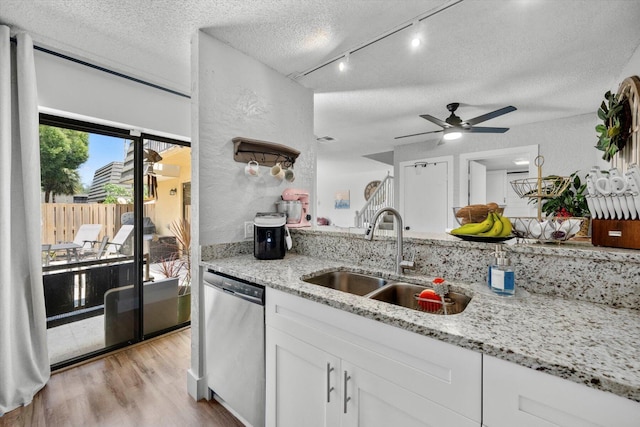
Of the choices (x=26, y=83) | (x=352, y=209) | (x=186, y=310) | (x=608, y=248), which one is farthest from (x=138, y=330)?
(x=352, y=209)

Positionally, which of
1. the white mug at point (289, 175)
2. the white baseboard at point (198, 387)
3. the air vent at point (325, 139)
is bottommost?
the white baseboard at point (198, 387)

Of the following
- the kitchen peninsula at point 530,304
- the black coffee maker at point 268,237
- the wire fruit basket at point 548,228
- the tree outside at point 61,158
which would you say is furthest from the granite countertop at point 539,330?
the tree outside at point 61,158

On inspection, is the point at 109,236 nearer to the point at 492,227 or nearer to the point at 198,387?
the point at 198,387

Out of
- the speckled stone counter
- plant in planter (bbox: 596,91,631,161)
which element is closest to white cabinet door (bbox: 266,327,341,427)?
the speckled stone counter

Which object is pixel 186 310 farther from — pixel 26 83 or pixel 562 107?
pixel 562 107

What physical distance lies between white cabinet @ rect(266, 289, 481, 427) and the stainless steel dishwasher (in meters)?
0.09

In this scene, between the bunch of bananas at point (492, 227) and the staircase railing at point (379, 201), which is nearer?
the bunch of bananas at point (492, 227)

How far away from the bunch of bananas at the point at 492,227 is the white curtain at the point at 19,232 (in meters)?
2.62

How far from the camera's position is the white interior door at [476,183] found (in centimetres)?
439

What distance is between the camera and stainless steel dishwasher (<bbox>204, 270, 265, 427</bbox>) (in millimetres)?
1427

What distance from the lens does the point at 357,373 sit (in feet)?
3.34

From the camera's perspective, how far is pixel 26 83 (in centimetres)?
174

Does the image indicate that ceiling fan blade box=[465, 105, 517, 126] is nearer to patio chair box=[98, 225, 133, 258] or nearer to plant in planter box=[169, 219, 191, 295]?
plant in planter box=[169, 219, 191, 295]

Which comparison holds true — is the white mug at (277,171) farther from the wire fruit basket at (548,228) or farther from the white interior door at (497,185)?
the white interior door at (497,185)
